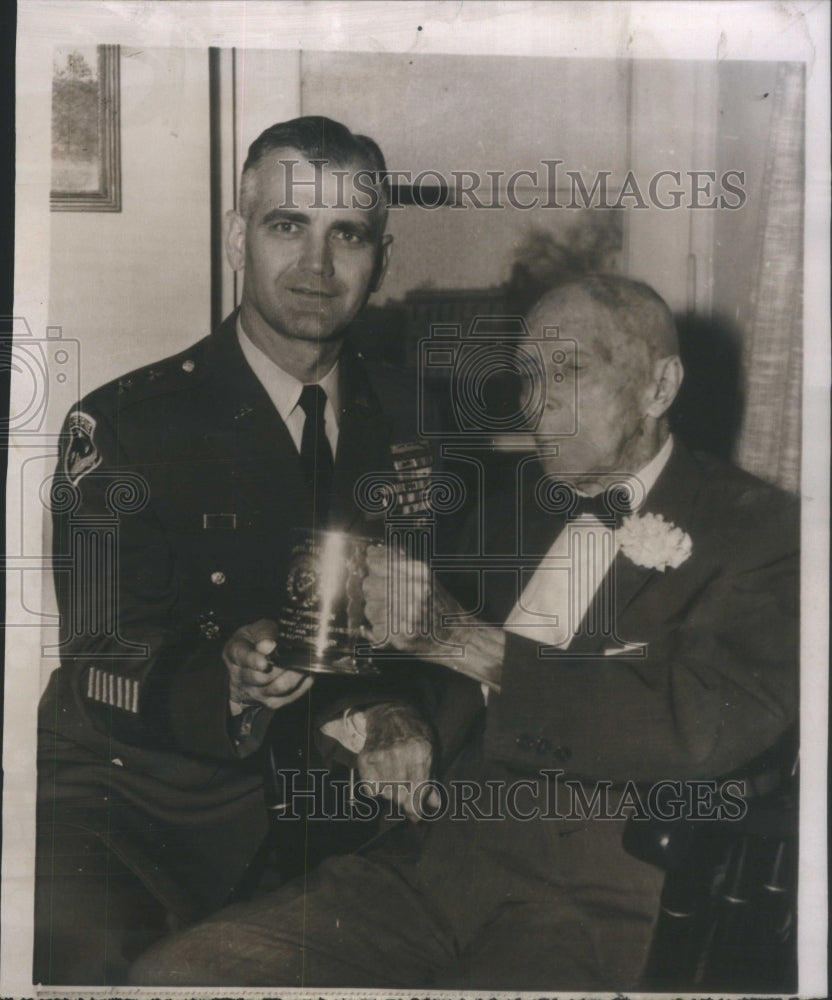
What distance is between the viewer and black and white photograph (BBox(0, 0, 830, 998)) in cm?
262

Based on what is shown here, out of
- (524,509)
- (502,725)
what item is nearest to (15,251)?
(524,509)

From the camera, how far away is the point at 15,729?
8.80 ft

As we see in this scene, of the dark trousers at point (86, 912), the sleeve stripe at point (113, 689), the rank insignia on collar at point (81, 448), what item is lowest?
the dark trousers at point (86, 912)

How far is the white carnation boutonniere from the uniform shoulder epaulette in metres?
1.24

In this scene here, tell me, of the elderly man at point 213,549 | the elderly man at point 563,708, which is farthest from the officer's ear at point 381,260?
the elderly man at point 563,708

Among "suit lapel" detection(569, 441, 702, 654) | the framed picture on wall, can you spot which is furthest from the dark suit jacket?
the framed picture on wall

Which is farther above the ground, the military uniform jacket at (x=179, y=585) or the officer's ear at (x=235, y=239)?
the officer's ear at (x=235, y=239)

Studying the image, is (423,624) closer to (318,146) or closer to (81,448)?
(81,448)

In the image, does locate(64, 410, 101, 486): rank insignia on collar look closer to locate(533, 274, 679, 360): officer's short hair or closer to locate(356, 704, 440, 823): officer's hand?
locate(356, 704, 440, 823): officer's hand

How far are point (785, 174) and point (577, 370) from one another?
2.69 feet

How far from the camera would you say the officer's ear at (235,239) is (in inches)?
104

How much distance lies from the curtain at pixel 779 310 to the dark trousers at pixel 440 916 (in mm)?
1116

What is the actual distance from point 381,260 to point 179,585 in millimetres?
1031

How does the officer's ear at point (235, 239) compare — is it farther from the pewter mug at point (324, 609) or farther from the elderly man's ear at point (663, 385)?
the elderly man's ear at point (663, 385)
